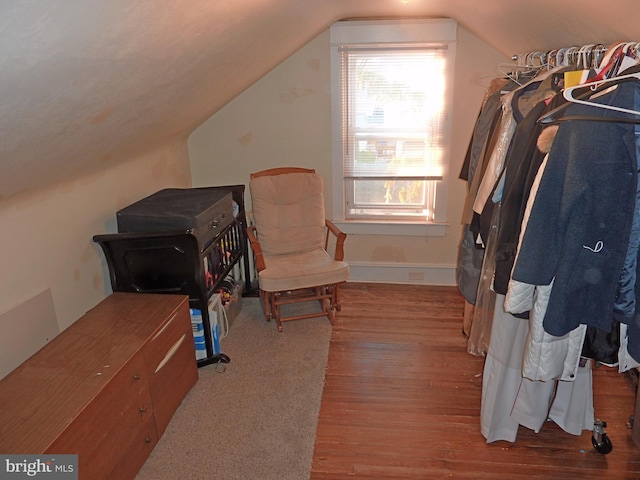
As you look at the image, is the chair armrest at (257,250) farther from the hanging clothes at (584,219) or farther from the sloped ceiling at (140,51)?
the hanging clothes at (584,219)

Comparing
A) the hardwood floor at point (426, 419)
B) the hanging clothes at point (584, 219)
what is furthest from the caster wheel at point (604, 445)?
the hanging clothes at point (584, 219)

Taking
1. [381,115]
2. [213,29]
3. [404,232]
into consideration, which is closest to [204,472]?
[213,29]

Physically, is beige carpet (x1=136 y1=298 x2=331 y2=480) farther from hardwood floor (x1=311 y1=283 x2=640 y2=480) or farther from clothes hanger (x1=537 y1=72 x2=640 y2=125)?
clothes hanger (x1=537 y1=72 x2=640 y2=125)

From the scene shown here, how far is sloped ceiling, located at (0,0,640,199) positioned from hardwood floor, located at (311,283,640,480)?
1687mm

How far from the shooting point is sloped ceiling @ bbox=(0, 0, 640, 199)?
1.07 m

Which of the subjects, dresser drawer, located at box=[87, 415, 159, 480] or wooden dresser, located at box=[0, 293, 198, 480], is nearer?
wooden dresser, located at box=[0, 293, 198, 480]

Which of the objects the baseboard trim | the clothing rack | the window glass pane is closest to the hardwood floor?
the baseboard trim

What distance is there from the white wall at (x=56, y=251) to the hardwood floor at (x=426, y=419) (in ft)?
4.54

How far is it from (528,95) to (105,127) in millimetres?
1784

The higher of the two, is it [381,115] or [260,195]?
[381,115]

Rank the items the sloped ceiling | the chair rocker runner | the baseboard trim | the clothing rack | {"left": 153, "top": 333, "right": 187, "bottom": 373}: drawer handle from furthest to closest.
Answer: the baseboard trim → the chair rocker runner → {"left": 153, "top": 333, "right": 187, "bottom": 373}: drawer handle → the clothing rack → the sloped ceiling

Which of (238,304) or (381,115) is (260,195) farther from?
(381,115)

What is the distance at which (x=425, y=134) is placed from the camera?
362 centimetres

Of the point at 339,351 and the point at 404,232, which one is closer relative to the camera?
the point at 339,351
